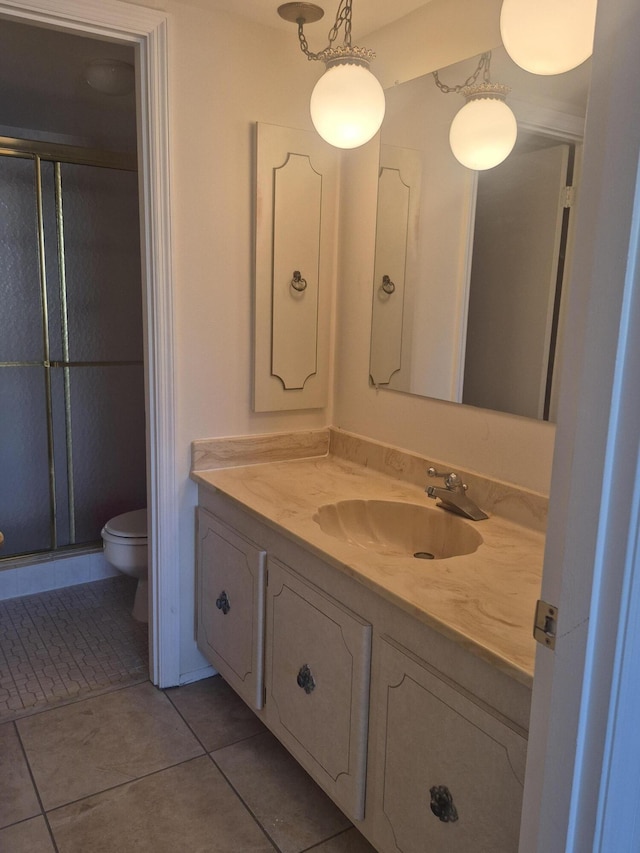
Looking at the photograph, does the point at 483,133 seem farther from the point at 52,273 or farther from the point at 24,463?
the point at 24,463

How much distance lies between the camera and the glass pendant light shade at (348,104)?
1.83 metres

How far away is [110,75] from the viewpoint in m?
2.52

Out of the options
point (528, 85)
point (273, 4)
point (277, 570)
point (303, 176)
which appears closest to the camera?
point (528, 85)

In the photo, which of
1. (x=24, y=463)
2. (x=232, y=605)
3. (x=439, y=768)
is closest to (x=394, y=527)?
(x=232, y=605)

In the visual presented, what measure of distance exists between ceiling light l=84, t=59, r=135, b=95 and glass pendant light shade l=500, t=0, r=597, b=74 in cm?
156

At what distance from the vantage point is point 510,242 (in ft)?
5.72

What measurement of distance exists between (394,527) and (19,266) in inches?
90.8

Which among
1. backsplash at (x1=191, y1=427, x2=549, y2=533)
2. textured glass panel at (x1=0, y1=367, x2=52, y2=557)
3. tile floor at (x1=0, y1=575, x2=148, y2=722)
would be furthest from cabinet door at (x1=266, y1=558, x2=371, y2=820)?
textured glass panel at (x1=0, y1=367, x2=52, y2=557)

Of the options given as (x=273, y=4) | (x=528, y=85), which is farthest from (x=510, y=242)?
(x=273, y=4)

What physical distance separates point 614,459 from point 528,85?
4.39 feet

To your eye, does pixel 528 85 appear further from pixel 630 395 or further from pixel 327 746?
pixel 327 746

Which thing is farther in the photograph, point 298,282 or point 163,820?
point 298,282

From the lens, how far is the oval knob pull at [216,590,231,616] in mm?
2072

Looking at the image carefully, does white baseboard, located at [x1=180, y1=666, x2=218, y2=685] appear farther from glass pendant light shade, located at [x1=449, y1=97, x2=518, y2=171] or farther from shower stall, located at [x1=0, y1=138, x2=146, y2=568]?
glass pendant light shade, located at [x1=449, y1=97, x2=518, y2=171]
